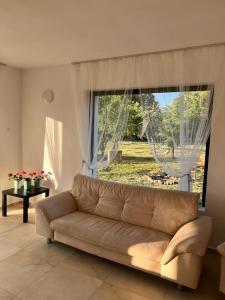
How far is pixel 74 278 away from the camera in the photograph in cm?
243

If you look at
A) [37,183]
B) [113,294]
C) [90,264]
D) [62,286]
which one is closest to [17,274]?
[62,286]

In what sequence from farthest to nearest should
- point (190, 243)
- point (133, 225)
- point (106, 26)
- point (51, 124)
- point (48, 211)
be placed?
point (51, 124) → point (48, 211) → point (133, 225) → point (106, 26) → point (190, 243)

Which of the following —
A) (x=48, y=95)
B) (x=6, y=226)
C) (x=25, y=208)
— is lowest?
(x=6, y=226)

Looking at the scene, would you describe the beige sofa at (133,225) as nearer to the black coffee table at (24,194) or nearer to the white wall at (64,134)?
the white wall at (64,134)

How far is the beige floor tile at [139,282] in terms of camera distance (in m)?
2.27

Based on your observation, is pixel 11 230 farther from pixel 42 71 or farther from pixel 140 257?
pixel 42 71

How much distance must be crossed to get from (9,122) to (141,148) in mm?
2420

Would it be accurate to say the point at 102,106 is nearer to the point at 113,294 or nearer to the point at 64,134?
the point at 64,134

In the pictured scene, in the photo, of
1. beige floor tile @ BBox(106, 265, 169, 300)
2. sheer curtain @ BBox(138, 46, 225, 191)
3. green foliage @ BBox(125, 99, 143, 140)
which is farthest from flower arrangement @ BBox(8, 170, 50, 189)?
beige floor tile @ BBox(106, 265, 169, 300)

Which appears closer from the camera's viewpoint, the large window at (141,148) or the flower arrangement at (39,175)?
the large window at (141,148)

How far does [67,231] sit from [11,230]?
1138 millimetres

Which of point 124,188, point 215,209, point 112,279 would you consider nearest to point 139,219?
point 124,188

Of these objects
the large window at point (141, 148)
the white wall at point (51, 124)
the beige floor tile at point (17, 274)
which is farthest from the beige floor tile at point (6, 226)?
the large window at point (141, 148)

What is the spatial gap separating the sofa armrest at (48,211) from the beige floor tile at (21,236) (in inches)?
9.5
